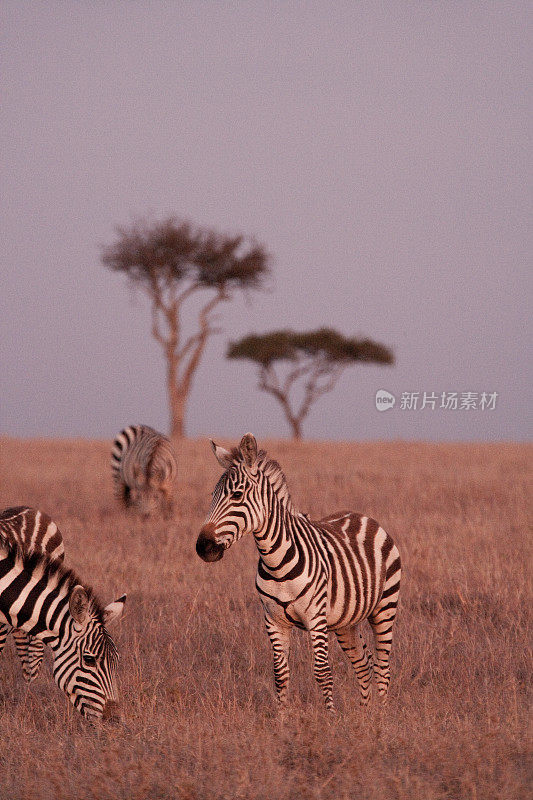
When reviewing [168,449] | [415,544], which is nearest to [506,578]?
[415,544]

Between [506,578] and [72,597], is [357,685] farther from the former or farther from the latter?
[506,578]

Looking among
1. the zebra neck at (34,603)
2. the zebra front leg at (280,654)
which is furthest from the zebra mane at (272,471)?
the zebra neck at (34,603)

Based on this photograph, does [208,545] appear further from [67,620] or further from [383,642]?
[383,642]

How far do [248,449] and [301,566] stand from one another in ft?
2.77

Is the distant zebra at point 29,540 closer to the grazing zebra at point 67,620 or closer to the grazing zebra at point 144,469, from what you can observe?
the grazing zebra at point 67,620

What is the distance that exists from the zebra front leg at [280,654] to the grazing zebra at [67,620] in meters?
0.98

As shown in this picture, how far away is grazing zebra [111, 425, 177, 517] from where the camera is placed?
14.7 m

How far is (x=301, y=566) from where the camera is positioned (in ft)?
16.9

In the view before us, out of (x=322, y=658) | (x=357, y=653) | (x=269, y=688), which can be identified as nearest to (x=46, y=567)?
(x=322, y=658)

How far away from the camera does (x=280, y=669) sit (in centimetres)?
519

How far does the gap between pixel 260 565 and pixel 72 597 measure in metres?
1.17

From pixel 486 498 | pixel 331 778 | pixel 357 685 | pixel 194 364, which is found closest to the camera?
pixel 331 778

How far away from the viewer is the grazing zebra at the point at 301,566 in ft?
16.0

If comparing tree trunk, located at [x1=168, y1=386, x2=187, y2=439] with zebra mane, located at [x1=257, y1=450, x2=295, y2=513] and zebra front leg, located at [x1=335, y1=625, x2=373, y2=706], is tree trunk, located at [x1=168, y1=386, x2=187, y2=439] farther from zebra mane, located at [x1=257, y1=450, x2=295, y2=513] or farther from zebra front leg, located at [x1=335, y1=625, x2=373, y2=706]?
zebra mane, located at [x1=257, y1=450, x2=295, y2=513]
